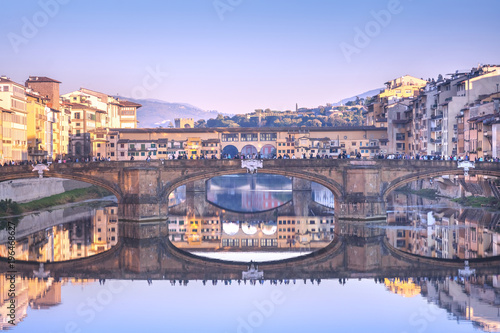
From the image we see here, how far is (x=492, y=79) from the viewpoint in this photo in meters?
73.1

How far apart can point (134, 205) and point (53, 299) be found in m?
23.7

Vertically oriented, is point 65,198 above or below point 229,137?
below

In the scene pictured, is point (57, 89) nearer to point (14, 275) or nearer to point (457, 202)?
point (457, 202)

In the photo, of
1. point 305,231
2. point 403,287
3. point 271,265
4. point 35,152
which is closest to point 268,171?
point 305,231

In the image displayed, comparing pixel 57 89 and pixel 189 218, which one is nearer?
pixel 189 218

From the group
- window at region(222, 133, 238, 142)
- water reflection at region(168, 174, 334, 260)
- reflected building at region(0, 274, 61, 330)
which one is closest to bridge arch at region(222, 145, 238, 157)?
window at region(222, 133, 238, 142)

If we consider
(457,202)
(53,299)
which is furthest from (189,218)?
(53,299)

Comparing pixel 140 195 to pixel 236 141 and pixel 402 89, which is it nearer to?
pixel 236 141

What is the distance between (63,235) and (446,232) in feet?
88.7

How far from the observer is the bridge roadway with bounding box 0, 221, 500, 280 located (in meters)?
36.6

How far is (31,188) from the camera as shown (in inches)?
2564

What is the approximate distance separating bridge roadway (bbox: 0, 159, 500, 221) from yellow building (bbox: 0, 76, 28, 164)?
16.3 metres

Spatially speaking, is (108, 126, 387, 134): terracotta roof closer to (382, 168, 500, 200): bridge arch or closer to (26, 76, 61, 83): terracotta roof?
(26, 76, 61, 83): terracotta roof

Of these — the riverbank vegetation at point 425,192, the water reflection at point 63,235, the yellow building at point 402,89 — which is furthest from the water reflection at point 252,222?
the yellow building at point 402,89
